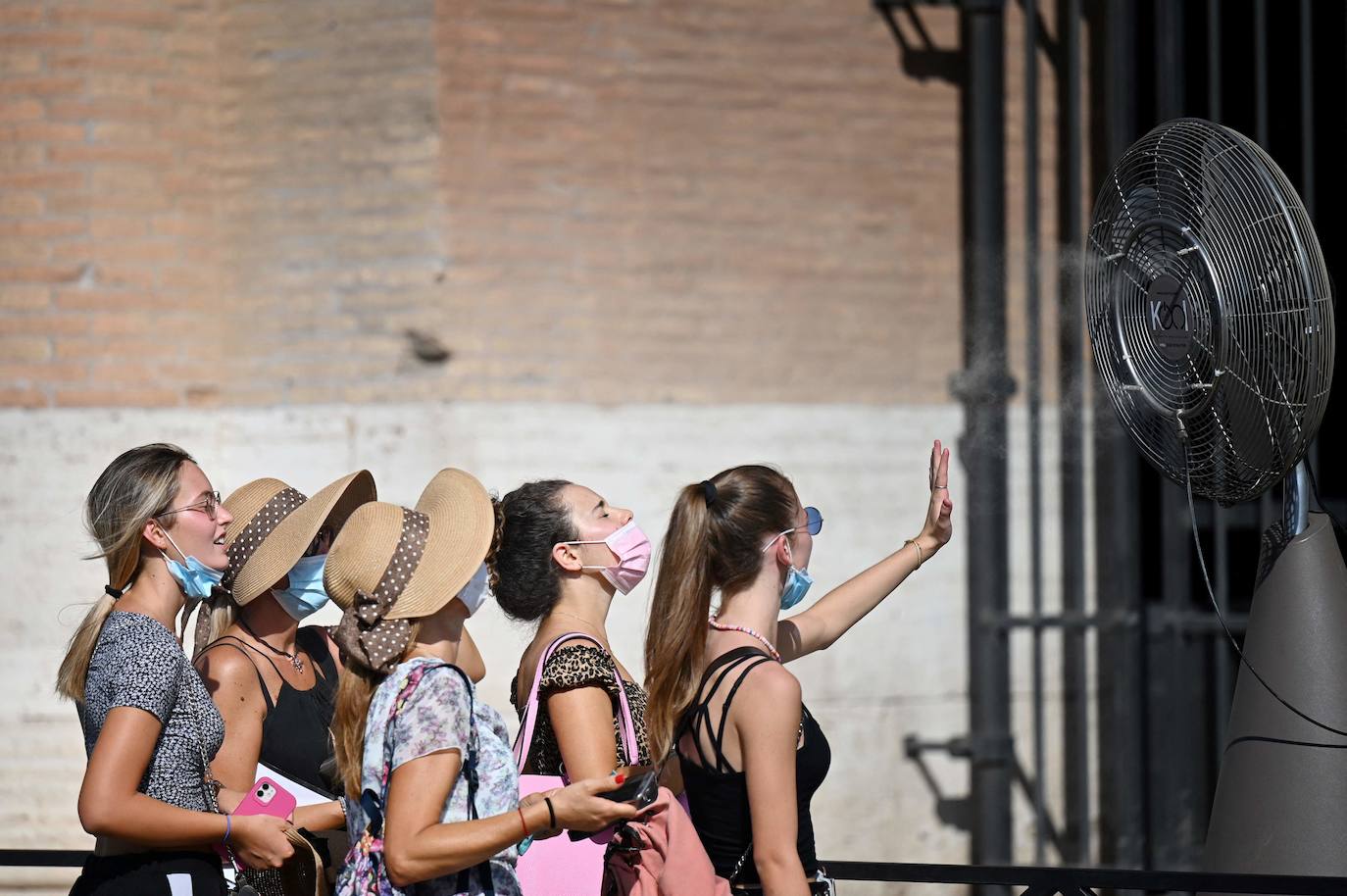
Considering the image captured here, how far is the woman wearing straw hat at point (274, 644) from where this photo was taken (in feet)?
10.8

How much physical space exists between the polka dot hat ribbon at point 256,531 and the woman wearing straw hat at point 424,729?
3.25 feet

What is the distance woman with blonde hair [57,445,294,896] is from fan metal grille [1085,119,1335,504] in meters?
1.89

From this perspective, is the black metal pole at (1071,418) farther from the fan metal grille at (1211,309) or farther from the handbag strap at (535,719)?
the handbag strap at (535,719)

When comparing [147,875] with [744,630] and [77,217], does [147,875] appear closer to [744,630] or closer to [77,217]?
[744,630]

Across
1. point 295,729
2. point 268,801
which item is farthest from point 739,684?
point 295,729

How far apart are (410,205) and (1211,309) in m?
3.40

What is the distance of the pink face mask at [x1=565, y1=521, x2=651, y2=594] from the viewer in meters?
3.22

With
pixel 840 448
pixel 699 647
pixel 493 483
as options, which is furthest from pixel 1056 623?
pixel 699 647

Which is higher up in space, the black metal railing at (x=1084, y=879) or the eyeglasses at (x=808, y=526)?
the eyeglasses at (x=808, y=526)

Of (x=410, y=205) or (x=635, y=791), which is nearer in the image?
(x=635, y=791)

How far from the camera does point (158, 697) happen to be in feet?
9.31

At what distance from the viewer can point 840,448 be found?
596 cm

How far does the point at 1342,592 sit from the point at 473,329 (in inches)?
135

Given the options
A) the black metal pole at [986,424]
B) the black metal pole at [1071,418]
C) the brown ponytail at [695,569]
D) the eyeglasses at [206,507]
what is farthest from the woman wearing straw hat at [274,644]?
the black metal pole at [1071,418]
